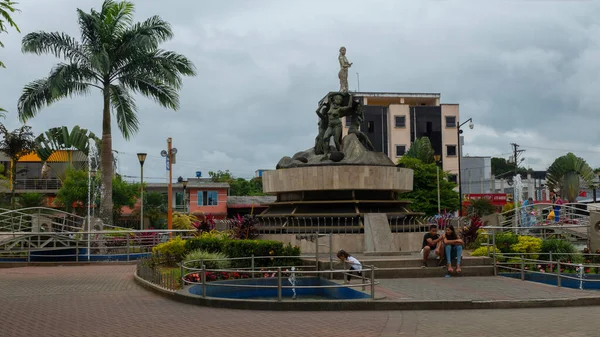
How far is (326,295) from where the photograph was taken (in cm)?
1245

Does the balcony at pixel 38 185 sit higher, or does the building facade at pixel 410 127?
the building facade at pixel 410 127

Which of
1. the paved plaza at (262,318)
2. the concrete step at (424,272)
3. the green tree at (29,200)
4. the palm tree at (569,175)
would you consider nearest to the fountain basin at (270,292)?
the paved plaza at (262,318)

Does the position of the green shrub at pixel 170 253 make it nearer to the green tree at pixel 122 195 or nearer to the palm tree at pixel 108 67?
the palm tree at pixel 108 67

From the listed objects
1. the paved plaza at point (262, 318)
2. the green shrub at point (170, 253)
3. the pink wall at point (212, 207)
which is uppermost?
the pink wall at point (212, 207)

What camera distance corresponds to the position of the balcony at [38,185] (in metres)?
50.3

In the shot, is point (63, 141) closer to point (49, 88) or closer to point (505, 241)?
point (49, 88)

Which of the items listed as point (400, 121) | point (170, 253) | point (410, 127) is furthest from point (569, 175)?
point (170, 253)

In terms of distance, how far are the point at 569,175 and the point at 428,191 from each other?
1133 cm

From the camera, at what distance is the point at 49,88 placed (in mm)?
24875

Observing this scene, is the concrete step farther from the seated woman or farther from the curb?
the curb

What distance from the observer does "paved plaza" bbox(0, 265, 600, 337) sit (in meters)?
8.73

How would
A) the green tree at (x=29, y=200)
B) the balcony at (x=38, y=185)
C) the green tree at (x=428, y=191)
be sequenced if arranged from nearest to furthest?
the green tree at (x=29, y=200) < the green tree at (x=428, y=191) < the balcony at (x=38, y=185)

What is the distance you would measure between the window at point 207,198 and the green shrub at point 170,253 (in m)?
37.6

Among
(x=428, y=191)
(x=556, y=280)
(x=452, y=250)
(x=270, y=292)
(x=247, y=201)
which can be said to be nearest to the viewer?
(x=270, y=292)
